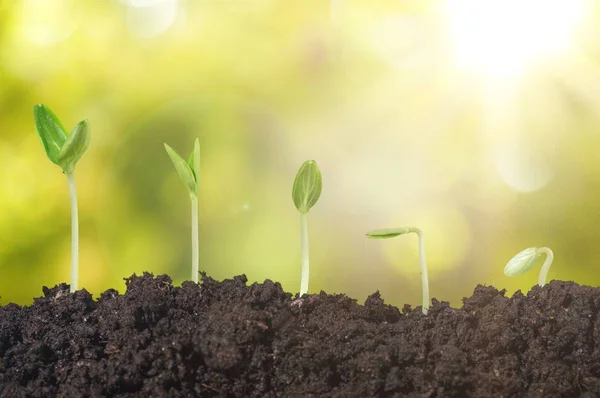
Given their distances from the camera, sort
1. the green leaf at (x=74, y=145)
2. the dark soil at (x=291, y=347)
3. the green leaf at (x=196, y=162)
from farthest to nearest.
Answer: the green leaf at (x=196, y=162) → the green leaf at (x=74, y=145) → the dark soil at (x=291, y=347)

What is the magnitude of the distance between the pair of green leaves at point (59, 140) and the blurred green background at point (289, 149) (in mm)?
545

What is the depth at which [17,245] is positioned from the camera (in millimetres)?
1724

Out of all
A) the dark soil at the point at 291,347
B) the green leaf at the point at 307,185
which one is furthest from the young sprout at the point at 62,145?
the green leaf at the point at 307,185

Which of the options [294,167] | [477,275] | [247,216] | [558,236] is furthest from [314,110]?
[558,236]

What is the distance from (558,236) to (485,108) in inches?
14.9

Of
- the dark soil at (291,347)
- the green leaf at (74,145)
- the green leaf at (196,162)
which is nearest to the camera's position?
the dark soil at (291,347)

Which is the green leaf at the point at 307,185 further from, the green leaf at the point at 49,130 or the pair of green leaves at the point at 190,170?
the green leaf at the point at 49,130

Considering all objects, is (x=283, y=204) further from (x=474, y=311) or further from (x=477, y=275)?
(x=474, y=311)

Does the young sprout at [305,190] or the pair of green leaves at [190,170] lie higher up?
the pair of green leaves at [190,170]

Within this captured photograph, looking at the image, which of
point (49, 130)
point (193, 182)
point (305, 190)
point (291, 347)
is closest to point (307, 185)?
point (305, 190)

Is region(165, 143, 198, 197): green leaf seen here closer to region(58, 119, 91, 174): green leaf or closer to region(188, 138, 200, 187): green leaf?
region(188, 138, 200, 187): green leaf

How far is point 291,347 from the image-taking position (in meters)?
0.90

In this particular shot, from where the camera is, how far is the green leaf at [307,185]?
1.15 m

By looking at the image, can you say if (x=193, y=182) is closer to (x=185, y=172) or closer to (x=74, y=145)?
(x=185, y=172)
